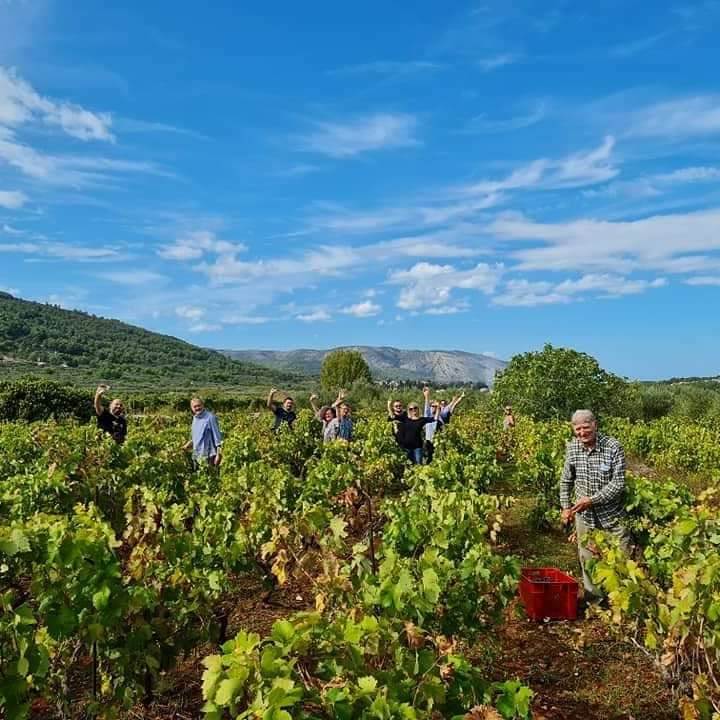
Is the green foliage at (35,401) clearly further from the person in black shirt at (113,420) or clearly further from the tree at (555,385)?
the person in black shirt at (113,420)

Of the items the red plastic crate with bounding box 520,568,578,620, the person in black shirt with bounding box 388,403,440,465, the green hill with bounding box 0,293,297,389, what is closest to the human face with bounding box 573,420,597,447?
the red plastic crate with bounding box 520,568,578,620

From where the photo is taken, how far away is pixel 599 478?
5.49 m

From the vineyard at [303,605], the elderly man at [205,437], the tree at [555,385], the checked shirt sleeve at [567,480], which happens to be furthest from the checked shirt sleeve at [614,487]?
the tree at [555,385]

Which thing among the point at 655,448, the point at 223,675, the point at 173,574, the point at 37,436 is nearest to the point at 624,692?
the point at 173,574

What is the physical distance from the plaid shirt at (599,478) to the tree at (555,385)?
69.3 feet

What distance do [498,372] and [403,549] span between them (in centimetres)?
2483

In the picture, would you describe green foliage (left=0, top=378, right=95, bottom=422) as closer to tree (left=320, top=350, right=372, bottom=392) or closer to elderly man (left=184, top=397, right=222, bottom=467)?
elderly man (left=184, top=397, right=222, bottom=467)

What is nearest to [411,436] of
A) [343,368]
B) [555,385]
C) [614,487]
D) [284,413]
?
[284,413]

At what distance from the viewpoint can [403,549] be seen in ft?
15.3

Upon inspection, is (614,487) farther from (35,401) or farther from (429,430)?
(35,401)

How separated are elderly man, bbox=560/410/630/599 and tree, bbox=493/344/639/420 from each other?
69.3 feet

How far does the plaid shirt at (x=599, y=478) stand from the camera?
5.39 meters

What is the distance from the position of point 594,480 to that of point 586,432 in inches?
15.2

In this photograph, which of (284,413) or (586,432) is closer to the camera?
(586,432)
